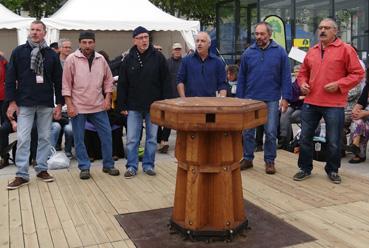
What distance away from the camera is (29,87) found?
16.3 ft

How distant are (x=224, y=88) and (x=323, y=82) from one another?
1.31 meters

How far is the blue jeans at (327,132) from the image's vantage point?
16.3 feet

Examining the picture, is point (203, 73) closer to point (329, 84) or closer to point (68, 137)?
point (329, 84)

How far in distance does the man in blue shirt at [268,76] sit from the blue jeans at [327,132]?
369 millimetres

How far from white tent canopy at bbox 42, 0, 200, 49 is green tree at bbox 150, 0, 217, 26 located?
7.09 m

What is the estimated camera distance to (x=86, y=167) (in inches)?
216

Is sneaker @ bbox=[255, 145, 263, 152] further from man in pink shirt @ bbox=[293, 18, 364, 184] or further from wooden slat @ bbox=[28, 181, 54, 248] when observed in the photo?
wooden slat @ bbox=[28, 181, 54, 248]

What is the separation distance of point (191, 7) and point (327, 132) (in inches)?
586

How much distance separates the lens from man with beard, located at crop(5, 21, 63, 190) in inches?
195

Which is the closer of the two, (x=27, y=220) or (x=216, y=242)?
(x=216, y=242)

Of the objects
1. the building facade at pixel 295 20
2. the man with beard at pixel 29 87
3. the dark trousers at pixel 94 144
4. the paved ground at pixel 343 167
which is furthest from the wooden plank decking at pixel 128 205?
the building facade at pixel 295 20

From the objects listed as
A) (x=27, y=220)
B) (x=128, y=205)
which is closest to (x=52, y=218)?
(x=27, y=220)

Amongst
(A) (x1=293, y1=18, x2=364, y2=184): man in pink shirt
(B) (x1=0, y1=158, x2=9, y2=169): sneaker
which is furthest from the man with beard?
(A) (x1=293, y1=18, x2=364, y2=184): man in pink shirt

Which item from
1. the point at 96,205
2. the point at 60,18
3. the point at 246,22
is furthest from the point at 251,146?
the point at 246,22
